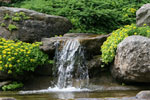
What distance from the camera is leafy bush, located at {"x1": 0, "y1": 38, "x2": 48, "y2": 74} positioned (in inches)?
344

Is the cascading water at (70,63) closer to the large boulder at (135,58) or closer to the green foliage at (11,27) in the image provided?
the large boulder at (135,58)

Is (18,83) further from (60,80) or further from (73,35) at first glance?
(73,35)

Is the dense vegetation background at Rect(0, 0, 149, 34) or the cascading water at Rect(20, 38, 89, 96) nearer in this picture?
the cascading water at Rect(20, 38, 89, 96)

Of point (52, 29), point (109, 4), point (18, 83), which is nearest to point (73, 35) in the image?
point (52, 29)

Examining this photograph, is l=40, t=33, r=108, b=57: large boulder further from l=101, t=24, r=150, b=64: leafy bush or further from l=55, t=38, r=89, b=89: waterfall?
l=101, t=24, r=150, b=64: leafy bush

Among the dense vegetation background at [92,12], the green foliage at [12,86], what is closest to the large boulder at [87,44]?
the green foliage at [12,86]

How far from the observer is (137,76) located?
779 centimetres

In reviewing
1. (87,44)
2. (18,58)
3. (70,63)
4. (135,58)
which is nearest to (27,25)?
(18,58)

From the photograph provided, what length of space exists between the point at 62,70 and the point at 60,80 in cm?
35

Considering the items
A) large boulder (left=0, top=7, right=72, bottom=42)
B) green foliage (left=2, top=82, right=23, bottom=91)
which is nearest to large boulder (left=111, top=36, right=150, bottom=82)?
green foliage (left=2, top=82, right=23, bottom=91)

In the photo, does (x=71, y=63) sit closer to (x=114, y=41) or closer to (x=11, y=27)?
(x=114, y=41)

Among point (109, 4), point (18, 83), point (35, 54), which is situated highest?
point (109, 4)

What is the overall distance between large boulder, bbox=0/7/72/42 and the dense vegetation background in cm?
103

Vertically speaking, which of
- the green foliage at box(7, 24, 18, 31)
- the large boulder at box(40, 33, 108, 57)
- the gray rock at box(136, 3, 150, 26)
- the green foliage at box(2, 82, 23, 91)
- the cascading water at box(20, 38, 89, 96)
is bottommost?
the green foliage at box(2, 82, 23, 91)
